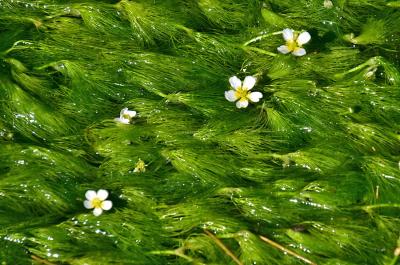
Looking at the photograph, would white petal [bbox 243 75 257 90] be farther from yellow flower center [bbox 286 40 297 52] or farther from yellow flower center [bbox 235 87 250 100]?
yellow flower center [bbox 286 40 297 52]

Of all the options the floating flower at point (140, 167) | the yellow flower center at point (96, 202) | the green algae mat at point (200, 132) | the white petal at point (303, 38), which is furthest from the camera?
the white petal at point (303, 38)

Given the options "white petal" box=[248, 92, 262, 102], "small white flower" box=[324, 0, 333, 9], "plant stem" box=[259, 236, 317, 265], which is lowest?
"plant stem" box=[259, 236, 317, 265]

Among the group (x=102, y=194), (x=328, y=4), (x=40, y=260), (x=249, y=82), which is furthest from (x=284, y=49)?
(x=40, y=260)

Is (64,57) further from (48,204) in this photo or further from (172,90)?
(48,204)

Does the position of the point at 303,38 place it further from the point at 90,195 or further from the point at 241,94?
the point at 90,195

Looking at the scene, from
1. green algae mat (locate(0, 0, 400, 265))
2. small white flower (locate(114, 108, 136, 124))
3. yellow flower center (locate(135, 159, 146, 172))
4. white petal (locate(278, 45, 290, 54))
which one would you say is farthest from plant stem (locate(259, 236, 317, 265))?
white petal (locate(278, 45, 290, 54))

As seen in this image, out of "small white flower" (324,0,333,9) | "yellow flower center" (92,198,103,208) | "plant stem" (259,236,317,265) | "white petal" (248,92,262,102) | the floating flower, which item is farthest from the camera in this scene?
"small white flower" (324,0,333,9)

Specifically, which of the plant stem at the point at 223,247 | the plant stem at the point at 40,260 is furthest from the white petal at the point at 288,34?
the plant stem at the point at 40,260

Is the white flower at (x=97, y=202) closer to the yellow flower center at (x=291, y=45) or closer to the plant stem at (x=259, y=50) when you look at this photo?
the plant stem at (x=259, y=50)
